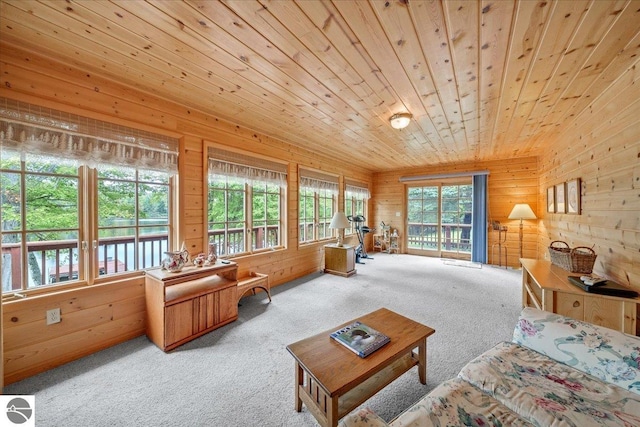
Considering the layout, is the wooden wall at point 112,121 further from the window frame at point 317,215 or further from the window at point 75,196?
the window frame at point 317,215

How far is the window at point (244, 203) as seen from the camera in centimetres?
311

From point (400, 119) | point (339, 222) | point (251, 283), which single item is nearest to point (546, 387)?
point (400, 119)

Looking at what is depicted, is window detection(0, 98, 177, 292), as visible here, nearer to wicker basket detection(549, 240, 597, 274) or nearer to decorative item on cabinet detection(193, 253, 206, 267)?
decorative item on cabinet detection(193, 253, 206, 267)

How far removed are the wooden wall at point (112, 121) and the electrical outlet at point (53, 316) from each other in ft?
0.09

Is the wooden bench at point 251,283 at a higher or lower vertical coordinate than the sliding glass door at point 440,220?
lower

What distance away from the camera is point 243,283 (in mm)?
3016

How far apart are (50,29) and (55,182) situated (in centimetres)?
112

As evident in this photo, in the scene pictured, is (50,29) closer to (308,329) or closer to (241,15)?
(241,15)

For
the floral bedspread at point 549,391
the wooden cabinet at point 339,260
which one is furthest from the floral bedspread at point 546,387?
the wooden cabinet at point 339,260

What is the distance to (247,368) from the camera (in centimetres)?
190

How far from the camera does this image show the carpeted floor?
148 cm

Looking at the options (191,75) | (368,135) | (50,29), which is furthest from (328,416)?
(368,135)

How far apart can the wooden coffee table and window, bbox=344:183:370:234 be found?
428 cm

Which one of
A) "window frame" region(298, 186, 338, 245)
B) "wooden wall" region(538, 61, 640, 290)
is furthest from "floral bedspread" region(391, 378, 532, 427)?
"window frame" region(298, 186, 338, 245)
